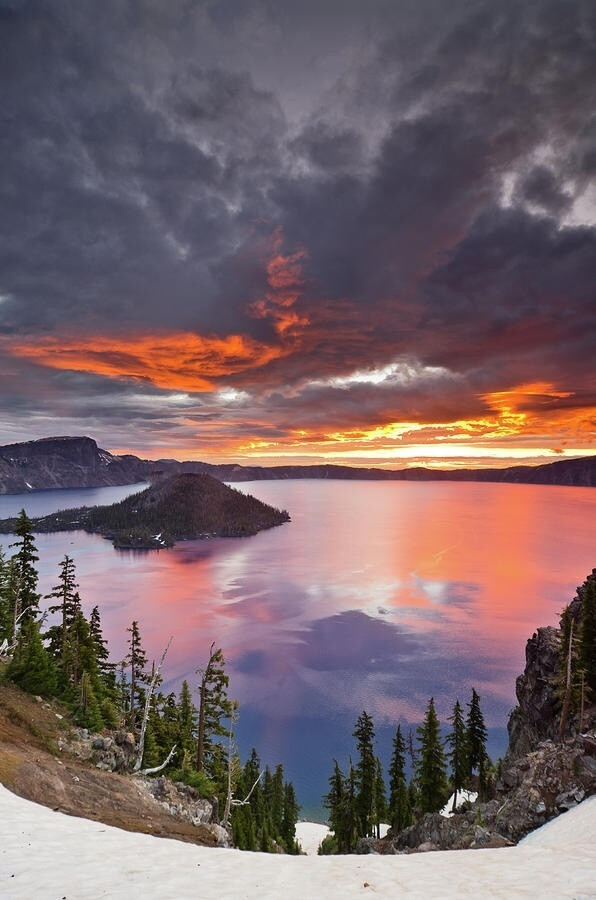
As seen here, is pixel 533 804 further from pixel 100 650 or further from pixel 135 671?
pixel 100 650

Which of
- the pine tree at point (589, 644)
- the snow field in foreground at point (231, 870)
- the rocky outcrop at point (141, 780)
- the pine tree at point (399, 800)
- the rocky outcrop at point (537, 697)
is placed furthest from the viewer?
the pine tree at point (399, 800)

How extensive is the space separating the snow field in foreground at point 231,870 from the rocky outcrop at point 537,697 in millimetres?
43185

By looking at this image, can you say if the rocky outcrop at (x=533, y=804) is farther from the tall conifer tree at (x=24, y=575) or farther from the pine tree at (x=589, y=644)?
the tall conifer tree at (x=24, y=575)

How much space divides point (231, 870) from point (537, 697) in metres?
57.0

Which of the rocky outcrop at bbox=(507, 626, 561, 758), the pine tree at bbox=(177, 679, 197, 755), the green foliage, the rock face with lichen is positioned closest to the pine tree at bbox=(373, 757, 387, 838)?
the green foliage

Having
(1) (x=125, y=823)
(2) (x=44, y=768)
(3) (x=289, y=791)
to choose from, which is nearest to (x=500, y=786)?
(1) (x=125, y=823)

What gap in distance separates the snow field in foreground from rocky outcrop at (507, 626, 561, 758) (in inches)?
1700

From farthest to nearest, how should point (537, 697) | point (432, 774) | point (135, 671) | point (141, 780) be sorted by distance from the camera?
point (537, 697) → point (432, 774) → point (135, 671) → point (141, 780)

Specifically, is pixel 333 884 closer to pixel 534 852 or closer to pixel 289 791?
pixel 534 852

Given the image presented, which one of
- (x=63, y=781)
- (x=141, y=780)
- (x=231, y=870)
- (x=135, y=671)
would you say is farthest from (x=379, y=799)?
(x=231, y=870)

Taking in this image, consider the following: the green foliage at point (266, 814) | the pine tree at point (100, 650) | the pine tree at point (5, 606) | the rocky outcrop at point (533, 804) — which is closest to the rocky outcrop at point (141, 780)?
the rocky outcrop at point (533, 804)

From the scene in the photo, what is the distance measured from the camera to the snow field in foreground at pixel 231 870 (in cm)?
1100

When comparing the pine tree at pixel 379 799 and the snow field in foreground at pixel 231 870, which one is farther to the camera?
the pine tree at pixel 379 799

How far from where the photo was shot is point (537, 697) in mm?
55000
